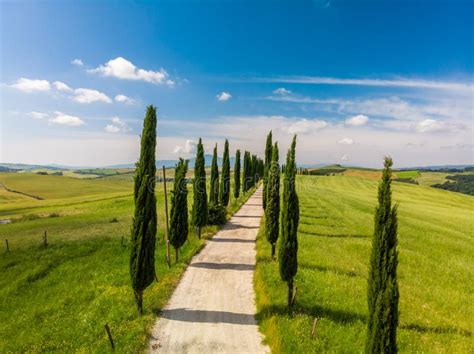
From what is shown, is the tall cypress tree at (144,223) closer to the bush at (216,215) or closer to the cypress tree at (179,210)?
the cypress tree at (179,210)

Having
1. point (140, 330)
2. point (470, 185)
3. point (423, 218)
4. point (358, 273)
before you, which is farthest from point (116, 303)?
point (470, 185)

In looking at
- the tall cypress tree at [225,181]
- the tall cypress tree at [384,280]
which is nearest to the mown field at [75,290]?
the tall cypress tree at [384,280]

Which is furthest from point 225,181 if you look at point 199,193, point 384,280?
point 384,280

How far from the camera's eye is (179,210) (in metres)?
23.1

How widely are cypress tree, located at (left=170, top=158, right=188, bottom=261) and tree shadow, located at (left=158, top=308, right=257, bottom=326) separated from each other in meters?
8.34

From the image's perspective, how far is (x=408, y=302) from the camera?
15.0 m

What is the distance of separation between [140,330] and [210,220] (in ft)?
71.3

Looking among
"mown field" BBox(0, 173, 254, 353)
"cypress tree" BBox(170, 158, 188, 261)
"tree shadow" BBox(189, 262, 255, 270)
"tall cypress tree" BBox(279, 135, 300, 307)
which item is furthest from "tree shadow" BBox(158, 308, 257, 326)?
"cypress tree" BBox(170, 158, 188, 261)

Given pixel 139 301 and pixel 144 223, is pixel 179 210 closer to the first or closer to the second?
pixel 144 223

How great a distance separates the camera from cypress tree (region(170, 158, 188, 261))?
2253 cm

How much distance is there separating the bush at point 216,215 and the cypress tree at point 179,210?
35.3 feet

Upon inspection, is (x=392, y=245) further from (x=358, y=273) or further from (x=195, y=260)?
(x=195, y=260)

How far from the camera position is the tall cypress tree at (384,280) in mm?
8680

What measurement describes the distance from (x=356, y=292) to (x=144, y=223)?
11.9 m
